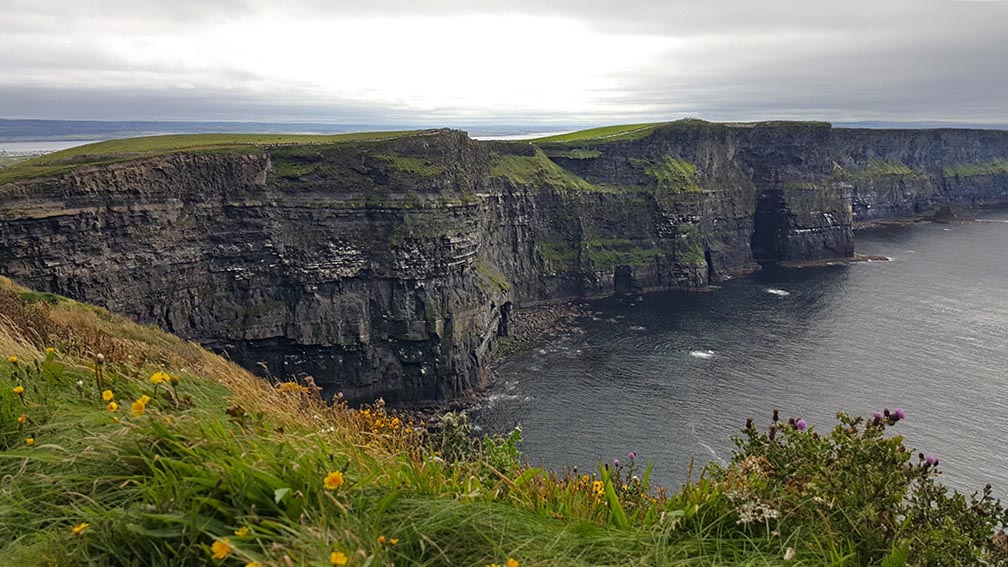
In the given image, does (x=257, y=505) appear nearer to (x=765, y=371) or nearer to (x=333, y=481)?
(x=333, y=481)

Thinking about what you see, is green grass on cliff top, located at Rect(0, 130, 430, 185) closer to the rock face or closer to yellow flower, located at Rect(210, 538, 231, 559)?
the rock face

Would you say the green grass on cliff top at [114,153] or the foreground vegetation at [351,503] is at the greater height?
the green grass on cliff top at [114,153]

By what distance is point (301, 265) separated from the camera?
2591 inches

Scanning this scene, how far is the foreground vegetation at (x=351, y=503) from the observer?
462cm

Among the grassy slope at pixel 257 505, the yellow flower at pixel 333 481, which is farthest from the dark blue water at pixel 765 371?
the yellow flower at pixel 333 481

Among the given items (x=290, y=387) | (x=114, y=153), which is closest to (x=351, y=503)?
(x=290, y=387)

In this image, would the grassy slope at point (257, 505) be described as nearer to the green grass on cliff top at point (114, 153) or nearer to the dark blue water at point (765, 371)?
the dark blue water at point (765, 371)

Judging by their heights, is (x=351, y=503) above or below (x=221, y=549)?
below

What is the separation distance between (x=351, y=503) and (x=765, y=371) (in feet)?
235

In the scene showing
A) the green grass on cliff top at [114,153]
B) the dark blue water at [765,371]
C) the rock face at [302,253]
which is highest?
the green grass on cliff top at [114,153]

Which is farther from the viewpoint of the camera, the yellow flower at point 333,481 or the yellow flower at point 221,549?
the yellow flower at point 333,481

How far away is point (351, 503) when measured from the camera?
505cm

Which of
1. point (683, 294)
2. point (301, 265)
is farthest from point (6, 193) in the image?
point (683, 294)

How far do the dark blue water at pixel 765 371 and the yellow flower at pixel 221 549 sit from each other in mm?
46023
